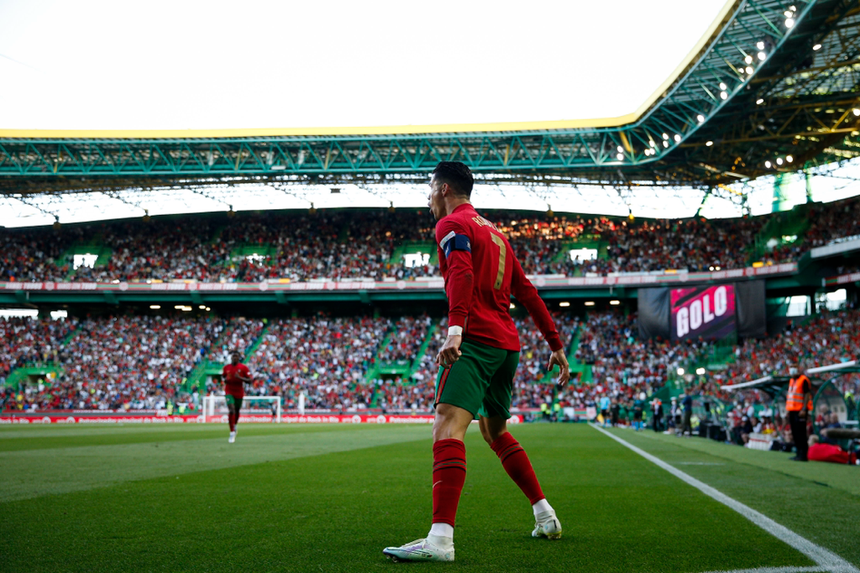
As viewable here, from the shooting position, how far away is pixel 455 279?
3770 millimetres

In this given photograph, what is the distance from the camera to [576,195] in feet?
134

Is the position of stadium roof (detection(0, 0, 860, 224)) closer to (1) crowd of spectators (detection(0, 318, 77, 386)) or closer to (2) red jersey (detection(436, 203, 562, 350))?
(1) crowd of spectators (detection(0, 318, 77, 386))

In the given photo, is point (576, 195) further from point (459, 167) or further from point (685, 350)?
point (459, 167)

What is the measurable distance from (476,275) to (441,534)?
4.79ft

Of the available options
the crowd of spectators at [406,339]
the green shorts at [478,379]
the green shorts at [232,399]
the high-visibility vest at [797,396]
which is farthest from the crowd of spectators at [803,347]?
the green shorts at [478,379]

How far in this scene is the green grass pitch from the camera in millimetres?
3369

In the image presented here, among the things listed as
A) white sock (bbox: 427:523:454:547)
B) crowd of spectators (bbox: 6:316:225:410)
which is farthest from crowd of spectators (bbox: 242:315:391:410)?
white sock (bbox: 427:523:454:547)

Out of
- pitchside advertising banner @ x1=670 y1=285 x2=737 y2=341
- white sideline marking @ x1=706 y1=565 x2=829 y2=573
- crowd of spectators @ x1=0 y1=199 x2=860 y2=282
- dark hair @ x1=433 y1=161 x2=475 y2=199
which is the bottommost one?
white sideline marking @ x1=706 y1=565 x2=829 y2=573

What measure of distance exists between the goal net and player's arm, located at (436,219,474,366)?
31.9 meters

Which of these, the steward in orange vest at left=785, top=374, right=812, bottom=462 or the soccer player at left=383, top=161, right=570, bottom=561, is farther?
the steward in orange vest at left=785, top=374, right=812, bottom=462

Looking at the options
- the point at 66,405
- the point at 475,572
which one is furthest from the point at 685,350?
the point at 475,572

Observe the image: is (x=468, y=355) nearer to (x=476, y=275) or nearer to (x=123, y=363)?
(x=476, y=275)

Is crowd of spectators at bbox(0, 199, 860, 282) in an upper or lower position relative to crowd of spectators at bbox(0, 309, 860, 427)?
upper

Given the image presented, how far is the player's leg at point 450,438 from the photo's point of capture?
339 cm
